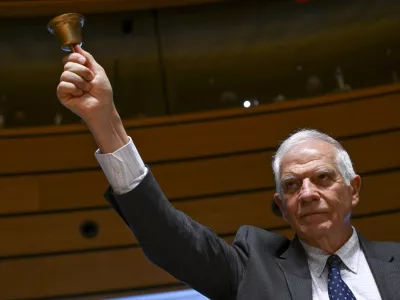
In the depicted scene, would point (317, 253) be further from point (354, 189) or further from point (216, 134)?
point (216, 134)

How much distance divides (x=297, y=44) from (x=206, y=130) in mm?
706

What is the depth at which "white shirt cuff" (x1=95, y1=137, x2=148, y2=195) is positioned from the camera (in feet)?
2.92

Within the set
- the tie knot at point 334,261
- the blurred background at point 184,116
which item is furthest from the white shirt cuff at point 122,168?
the blurred background at point 184,116

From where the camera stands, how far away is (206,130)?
112 inches

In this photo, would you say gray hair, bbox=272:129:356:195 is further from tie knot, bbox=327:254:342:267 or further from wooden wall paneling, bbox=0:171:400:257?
wooden wall paneling, bbox=0:171:400:257

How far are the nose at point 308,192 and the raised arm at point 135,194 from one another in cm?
19

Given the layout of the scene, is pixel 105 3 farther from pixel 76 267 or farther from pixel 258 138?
pixel 76 267

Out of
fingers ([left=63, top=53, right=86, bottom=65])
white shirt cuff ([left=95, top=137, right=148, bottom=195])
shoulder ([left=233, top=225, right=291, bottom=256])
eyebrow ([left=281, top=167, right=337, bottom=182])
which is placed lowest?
shoulder ([left=233, top=225, right=291, bottom=256])

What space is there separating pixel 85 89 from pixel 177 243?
0.92 ft

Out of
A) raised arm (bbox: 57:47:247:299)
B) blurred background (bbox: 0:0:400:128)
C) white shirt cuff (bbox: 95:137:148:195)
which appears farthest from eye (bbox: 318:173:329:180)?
blurred background (bbox: 0:0:400:128)

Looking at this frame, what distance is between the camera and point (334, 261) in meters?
1.07

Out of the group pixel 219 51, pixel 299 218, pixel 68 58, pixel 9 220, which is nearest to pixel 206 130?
pixel 219 51

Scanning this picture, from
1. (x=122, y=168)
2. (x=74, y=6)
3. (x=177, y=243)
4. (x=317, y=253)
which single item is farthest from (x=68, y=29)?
(x=74, y=6)

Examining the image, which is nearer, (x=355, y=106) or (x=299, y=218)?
(x=299, y=218)
